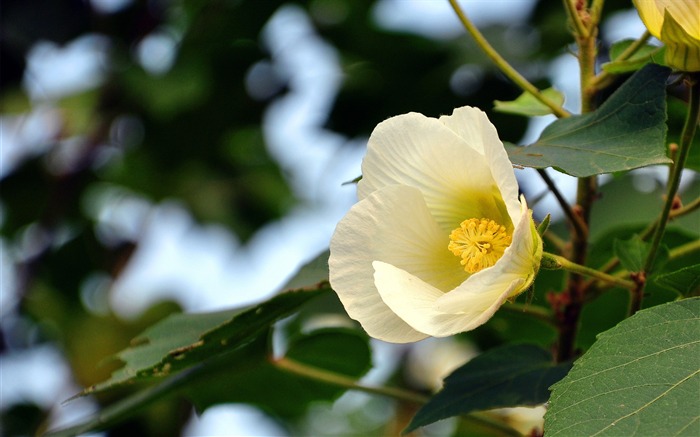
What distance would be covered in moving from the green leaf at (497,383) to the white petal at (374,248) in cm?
15

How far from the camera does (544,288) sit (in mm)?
1225

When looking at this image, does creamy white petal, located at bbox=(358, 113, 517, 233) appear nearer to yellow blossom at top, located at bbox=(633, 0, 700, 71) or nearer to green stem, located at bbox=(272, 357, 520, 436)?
yellow blossom at top, located at bbox=(633, 0, 700, 71)

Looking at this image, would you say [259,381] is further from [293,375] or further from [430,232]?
[430,232]

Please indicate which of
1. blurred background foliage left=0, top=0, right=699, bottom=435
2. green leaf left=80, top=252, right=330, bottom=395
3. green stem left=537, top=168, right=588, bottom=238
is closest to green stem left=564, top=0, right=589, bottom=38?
green stem left=537, top=168, right=588, bottom=238

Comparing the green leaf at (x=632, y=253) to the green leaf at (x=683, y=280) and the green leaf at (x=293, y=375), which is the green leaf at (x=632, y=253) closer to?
the green leaf at (x=683, y=280)

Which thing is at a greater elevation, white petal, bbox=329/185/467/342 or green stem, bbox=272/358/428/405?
white petal, bbox=329/185/467/342

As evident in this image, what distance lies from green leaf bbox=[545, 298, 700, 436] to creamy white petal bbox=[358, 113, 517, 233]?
0.16 meters

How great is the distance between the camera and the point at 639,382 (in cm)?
62

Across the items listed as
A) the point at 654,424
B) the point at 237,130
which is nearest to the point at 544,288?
the point at 654,424

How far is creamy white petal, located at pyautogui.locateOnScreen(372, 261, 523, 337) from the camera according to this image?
2.13ft

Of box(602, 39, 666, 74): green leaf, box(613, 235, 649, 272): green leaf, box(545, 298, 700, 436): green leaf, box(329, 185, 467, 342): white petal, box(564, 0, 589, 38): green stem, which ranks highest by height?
box(564, 0, 589, 38): green stem

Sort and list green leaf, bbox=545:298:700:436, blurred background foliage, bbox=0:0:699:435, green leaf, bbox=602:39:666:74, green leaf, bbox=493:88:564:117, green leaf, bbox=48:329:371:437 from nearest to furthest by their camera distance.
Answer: green leaf, bbox=545:298:700:436
green leaf, bbox=602:39:666:74
green leaf, bbox=493:88:564:117
green leaf, bbox=48:329:371:437
blurred background foliage, bbox=0:0:699:435

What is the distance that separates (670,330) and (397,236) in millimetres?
232

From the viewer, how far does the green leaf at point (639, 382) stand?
0.59 metres
